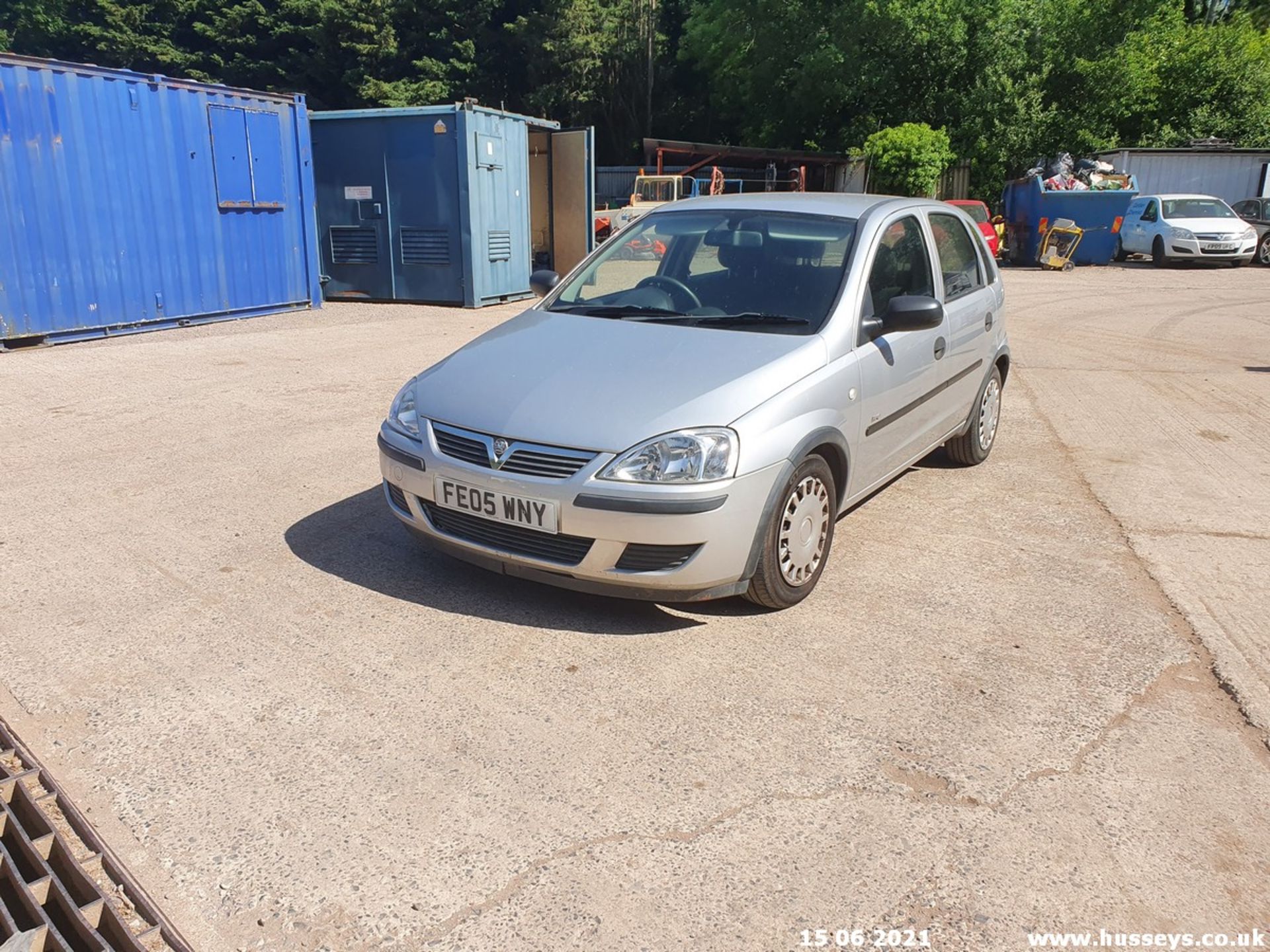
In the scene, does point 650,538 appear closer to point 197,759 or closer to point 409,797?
point 409,797

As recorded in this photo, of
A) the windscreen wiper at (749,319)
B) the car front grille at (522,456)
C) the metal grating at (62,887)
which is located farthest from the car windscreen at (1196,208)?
the metal grating at (62,887)

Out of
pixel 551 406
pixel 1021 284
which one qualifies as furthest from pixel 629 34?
pixel 551 406

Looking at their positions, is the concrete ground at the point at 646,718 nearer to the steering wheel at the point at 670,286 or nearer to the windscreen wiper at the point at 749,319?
the windscreen wiper at the point at 749,319

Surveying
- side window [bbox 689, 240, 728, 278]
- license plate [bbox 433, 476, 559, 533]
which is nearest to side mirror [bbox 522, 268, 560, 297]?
side window [bbox 689, 240, 728, 278]

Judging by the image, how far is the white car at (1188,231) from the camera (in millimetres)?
22000

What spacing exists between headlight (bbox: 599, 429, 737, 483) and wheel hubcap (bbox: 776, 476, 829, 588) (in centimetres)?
40

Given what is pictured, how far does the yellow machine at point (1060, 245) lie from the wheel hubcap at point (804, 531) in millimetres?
20427

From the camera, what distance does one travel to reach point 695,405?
3871 millimetres

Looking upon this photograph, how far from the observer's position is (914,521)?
17.8 ft

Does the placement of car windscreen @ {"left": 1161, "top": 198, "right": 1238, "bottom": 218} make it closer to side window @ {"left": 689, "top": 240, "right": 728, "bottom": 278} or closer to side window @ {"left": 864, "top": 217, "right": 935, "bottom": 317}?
side window @ {"left": 864, "top": 217, "right": 935, "bottom": 317}

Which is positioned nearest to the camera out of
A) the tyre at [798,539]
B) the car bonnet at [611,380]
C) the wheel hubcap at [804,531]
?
the car bonnet at [611,380]

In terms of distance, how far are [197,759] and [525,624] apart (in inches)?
52.5

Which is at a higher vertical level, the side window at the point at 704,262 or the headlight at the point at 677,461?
the side window at the point at 704,262
